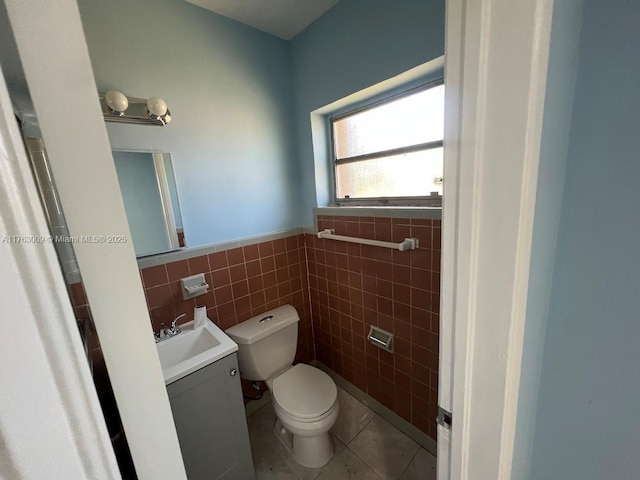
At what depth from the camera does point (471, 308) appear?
0.51 m

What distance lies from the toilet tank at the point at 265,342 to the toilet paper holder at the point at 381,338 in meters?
0.50

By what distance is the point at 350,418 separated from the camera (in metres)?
1.75

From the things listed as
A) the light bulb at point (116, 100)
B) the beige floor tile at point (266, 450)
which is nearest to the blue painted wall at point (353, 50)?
the light bulb at point (116, 100)

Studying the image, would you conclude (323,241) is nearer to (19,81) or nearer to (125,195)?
(125,195)

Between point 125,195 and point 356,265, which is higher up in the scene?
point 125,195

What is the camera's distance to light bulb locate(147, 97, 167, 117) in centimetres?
120

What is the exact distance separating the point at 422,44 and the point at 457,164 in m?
0.98

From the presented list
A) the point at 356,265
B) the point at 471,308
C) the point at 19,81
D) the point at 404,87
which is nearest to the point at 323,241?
the point at 356,265

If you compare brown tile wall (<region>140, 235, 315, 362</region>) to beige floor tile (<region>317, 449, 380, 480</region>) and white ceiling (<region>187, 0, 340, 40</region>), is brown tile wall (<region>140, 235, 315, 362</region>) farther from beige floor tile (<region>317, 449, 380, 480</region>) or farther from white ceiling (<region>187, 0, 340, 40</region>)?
white ceiling (<region>187, 0, 340, 40</region>)

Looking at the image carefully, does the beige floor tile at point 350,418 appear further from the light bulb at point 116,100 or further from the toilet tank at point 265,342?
the light bulb at point 116,100

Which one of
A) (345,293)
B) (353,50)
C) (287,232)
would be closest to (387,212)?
(345,293)

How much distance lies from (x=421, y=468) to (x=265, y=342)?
1101 millimetres

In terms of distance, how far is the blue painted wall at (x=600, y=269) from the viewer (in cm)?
37

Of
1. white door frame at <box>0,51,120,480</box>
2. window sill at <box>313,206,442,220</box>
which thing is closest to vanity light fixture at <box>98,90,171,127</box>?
window sill at <box>313,206,442,220</box>
